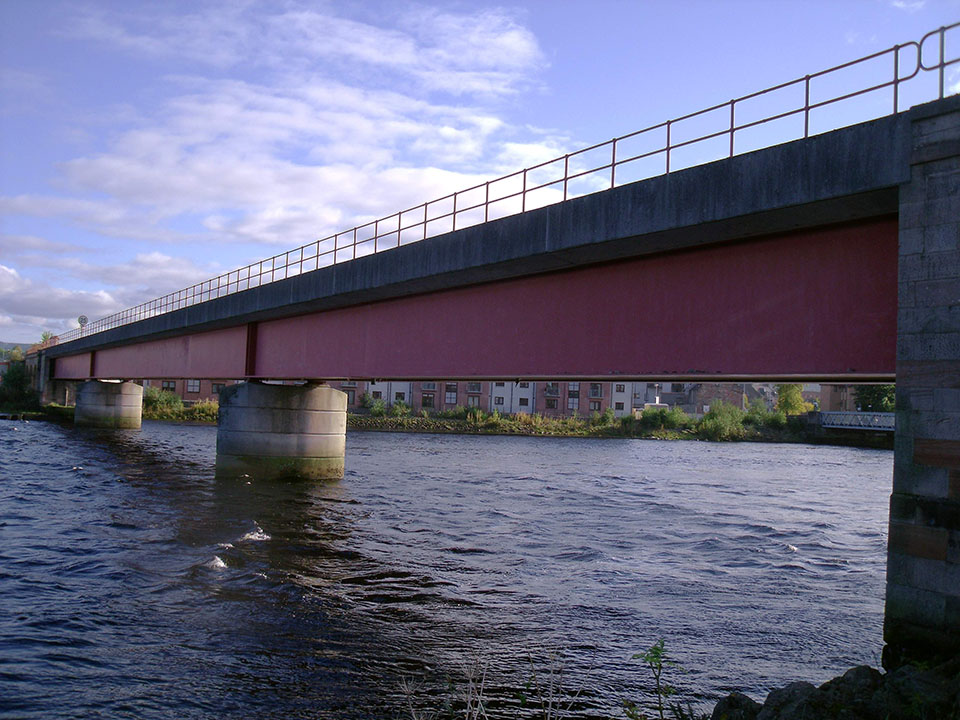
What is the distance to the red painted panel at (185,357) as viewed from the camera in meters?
31.3

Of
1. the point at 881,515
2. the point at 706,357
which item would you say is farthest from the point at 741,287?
the point at 881,515

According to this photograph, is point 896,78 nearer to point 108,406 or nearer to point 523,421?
point 108,406

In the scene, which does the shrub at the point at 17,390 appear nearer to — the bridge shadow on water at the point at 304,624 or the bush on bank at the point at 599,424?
the bush on bank at the point at 599,424

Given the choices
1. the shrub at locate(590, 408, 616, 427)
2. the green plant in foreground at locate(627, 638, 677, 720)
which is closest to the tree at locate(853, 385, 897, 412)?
the shrub at locate(590, 408, 616, 427)

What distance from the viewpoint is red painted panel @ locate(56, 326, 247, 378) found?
31.3m

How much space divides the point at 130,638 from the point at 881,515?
80.0ft

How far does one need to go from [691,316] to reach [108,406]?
54.9 m

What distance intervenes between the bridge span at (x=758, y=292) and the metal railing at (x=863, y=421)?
66.0 m

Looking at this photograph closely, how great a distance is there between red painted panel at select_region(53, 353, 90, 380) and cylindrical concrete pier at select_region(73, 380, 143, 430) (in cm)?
119

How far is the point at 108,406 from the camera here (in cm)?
5681

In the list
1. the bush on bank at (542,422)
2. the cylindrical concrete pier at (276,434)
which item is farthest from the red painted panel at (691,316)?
the bush on bank at (542,422)

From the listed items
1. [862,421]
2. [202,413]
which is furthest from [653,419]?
[202,413]

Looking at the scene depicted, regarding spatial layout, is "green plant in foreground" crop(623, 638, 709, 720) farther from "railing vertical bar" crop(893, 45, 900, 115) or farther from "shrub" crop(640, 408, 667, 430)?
"shrub" crop(640, 408, 667, 430)

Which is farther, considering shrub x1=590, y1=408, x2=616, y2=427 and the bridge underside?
shrub x1=590, y1=408, x2=616, y2=427
